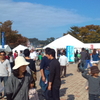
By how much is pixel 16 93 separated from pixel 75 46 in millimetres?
19612

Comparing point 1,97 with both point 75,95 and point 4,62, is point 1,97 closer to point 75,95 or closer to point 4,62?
point 4,62

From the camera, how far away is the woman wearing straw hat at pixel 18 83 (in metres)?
2.85

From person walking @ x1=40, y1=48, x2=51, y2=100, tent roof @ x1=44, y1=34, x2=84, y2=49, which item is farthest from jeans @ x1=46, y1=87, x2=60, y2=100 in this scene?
tent roof @ x1=44, y1=34, x2=84, y2=49

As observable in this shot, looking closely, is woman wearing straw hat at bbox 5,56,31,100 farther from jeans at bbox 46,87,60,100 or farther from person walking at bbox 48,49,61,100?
jeans at bbox 46,87,60,100

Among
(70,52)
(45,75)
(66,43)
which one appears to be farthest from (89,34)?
→ (45,75)

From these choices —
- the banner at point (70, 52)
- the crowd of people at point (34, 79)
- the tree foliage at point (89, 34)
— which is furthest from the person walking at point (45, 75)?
the tree foliage at point (89, 34)

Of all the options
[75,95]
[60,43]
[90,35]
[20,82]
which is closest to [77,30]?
[90,35]

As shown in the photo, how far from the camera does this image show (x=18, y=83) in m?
2.88

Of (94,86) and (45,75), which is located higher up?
(45,75)

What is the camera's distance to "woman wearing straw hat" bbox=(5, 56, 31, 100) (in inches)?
112

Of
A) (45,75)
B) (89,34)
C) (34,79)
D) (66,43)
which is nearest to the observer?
(34,79)

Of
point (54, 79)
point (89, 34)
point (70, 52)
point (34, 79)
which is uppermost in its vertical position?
point (89, 34)

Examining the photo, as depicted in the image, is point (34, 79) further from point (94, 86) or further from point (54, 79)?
point (94, 86)

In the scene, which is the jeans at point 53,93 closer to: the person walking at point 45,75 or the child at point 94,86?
the person walking at point 45,75
